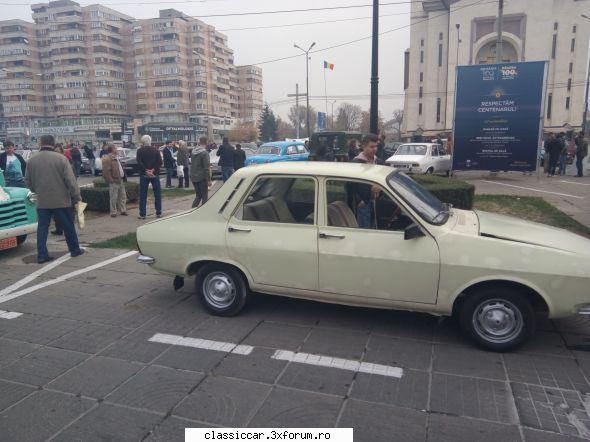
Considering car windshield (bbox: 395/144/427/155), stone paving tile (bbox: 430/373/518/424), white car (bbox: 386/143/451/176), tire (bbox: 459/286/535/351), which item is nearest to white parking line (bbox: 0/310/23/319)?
stone paving tile (bbox: 430/373/518/424)

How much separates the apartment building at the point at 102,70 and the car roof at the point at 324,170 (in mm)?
85582

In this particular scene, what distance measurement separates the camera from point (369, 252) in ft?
13.8

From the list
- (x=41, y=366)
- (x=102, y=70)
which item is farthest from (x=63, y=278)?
(x=102, y=70)

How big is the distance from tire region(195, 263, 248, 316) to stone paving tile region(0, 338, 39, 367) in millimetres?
1619

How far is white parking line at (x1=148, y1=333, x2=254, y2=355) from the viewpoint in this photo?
4.14 metres

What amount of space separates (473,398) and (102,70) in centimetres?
9972

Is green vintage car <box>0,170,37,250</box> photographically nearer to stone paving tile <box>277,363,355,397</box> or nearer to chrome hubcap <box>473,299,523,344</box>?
stone paving tile <box>277,363,355,397</box>

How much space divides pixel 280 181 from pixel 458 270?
1.92 metres

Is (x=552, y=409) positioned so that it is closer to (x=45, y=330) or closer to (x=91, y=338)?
(x=91, y=338)

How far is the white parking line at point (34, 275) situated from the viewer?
588 centimetres

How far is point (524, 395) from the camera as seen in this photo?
338 cm

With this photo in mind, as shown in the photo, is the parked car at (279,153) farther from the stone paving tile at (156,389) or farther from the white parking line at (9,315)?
the stone paving tile at (156,389)

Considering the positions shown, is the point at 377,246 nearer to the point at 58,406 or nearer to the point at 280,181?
the point at 280,181

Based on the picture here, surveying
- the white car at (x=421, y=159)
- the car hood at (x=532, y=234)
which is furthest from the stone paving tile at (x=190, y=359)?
the white car at (x=421, y=159)
